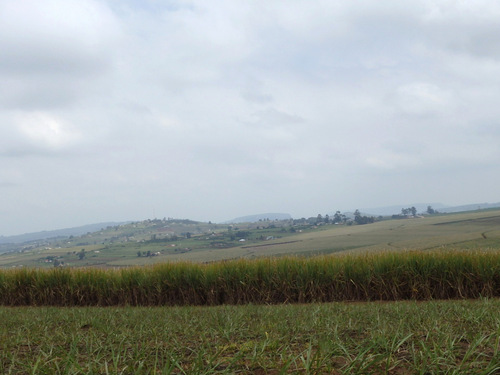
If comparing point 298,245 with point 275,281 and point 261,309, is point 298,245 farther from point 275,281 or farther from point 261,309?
point 261,309

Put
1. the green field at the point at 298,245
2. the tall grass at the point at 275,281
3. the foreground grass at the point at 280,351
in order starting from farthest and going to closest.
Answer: the green field at the point at 298,245 < the tall grass at the point at 275,281 < the foreground grass at the point at 280,351

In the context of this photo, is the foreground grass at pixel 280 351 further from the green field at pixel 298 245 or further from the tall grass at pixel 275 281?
the green field at pixel 298 245

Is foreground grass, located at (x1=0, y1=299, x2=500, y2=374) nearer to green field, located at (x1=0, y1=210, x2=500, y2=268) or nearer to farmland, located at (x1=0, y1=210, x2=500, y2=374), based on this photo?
farmland, located at (x1=0, y1=210, x2=500, y2=374)

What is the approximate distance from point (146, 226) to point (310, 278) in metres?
136

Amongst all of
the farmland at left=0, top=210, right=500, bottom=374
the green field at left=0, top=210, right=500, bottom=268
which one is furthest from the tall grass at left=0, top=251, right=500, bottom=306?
the green field at left=0, top=210, right=500, bottom=268

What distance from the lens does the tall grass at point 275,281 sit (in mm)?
10383

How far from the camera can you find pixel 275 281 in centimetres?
1089

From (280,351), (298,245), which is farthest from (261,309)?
(298,245)

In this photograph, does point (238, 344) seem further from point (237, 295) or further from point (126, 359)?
point (237, 295)

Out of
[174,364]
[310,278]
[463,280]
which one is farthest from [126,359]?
[463,280]

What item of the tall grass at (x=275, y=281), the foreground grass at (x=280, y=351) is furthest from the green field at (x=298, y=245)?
the foreground grass at (x=280, y=351)

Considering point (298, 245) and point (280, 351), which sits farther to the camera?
point (298, 245)

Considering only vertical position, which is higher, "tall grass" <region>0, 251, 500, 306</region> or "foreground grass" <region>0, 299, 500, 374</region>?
"foreground grass" <region>0, 299, 500, 374</region>

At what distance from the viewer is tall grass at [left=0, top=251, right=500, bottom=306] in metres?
Result: 10.4
